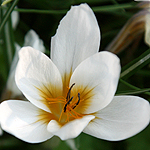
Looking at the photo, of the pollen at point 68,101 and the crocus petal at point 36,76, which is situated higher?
the crocus petal at point 36,76

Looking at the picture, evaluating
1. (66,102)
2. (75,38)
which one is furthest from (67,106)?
(75,38)

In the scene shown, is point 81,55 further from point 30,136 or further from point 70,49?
point 30,136

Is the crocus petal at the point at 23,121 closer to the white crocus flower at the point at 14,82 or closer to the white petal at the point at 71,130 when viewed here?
the white petal at the point at 71,130

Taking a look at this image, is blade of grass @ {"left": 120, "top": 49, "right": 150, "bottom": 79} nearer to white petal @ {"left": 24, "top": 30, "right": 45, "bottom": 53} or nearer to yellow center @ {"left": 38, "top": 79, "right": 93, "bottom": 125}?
yellow center @ {"left": 38, "top": 79, "right": 93, "bottom": 125}

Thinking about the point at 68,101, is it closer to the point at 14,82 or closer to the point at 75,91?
the point at 75,91

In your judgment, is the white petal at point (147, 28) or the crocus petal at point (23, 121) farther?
the white petal at point (147, 28)

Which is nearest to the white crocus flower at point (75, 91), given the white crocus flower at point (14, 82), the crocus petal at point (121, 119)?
the crocus petal at point (121, 119)
